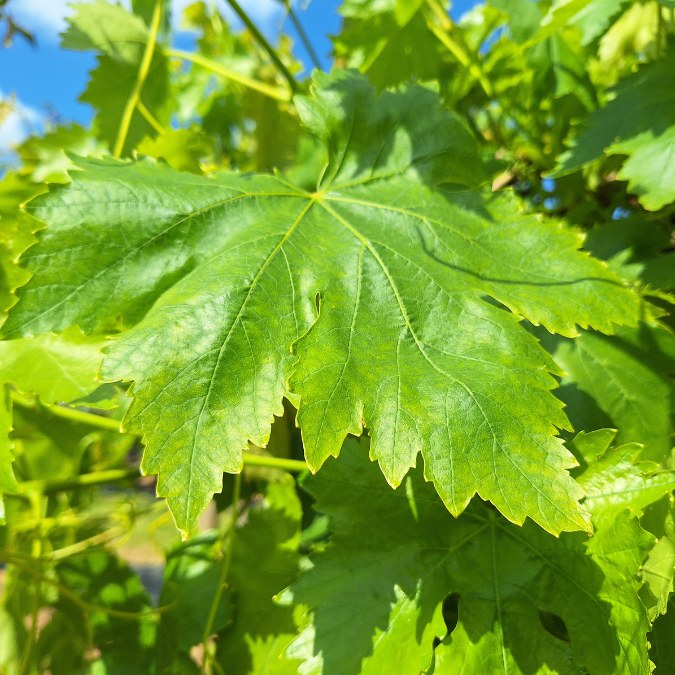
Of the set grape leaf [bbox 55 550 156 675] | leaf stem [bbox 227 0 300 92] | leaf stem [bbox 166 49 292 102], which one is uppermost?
leaf stem [bbox 227 0 300 92]

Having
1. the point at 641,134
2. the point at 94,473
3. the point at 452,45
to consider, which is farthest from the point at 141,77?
the point at 641,134

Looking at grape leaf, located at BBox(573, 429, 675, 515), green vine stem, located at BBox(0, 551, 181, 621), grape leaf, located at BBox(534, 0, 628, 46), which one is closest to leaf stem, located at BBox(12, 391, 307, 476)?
green vine stem, located at BBox(0, 551, 181, 621)

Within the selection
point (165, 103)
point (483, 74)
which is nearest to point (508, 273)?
point (483, 74)

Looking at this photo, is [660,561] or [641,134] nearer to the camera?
[660,561]

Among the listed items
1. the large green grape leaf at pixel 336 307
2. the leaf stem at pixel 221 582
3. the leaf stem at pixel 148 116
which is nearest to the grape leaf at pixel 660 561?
the large green grape leaf at pixel 336 307

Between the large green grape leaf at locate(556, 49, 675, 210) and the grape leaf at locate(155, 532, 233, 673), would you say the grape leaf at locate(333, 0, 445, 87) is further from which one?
the grape leaf at locate(155, 532, 233, 673)

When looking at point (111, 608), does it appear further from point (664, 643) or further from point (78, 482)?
point (664, 643)
